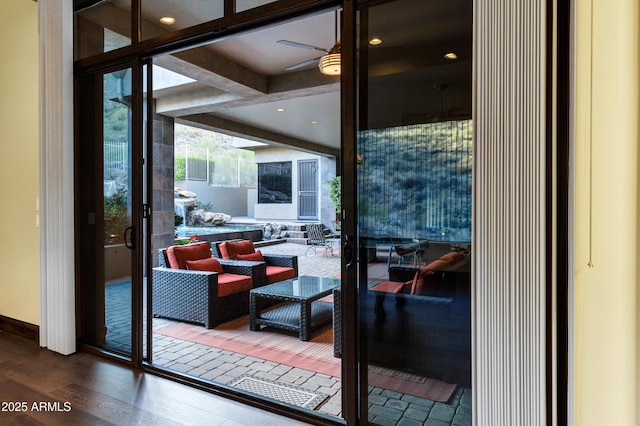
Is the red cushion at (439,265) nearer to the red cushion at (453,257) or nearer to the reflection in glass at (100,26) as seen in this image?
the red cushion at (453,257)

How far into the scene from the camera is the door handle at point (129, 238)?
9.80 feet

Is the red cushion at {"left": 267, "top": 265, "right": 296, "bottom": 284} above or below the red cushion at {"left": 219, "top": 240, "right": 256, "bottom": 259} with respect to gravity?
below

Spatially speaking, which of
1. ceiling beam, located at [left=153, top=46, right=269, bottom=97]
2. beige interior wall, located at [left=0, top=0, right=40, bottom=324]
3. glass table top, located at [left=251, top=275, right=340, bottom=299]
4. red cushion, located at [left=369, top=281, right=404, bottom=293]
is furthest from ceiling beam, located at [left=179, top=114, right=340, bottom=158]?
red cushion, located at [left=369, top=281, right=404, bottom=293]

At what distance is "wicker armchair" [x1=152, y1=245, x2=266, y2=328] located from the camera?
4238 millimetres

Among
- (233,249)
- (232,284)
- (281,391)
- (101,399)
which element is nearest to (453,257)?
(281,391)

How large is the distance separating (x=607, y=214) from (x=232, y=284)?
3.77 meters

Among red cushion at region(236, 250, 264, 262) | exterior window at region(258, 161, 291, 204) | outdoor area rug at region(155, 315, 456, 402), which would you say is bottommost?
outdoor area rug at region(155, 315, 456, 402)

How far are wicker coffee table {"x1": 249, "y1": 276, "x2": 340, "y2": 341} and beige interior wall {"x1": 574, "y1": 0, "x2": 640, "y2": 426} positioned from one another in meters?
2.64

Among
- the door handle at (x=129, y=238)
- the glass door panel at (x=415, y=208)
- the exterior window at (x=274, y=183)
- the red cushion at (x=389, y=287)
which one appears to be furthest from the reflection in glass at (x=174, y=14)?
the exterior window at (x=274, y=183)

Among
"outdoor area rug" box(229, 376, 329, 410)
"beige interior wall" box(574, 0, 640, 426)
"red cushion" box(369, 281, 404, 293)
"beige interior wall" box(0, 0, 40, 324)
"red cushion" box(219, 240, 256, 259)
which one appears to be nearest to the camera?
"beige interior wall" box(574, 0, 640, 426)

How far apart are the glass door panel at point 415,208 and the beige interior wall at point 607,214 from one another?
0.44 m

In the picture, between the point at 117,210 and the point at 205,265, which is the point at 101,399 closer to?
the point at 117,210

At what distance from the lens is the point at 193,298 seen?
14.1 feet

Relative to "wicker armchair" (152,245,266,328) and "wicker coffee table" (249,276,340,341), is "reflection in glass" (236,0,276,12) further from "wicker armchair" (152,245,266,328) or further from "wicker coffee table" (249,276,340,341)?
"wicker armchair" (152,245,266,328)
